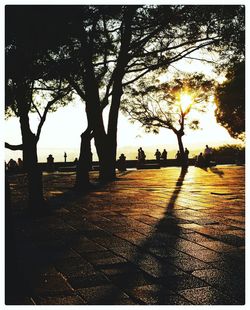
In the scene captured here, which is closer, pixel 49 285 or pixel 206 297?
pixel 206 297

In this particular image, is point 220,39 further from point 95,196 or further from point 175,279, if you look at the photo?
point 175,279

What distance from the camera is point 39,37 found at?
19.1ft

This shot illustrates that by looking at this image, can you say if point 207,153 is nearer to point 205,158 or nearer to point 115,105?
point 205,158

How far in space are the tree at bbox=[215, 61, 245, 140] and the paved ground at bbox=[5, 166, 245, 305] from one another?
93.8 feet

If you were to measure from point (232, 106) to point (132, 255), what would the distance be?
35836 millimetres

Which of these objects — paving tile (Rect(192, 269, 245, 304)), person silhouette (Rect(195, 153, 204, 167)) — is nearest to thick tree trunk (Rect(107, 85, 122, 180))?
person silhouette (Rect(195, 153, 204, 167))

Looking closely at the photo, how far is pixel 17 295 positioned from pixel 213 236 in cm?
334

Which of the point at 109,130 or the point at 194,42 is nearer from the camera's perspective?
the point at 194,42

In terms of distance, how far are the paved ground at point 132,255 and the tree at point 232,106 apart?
28586 mm

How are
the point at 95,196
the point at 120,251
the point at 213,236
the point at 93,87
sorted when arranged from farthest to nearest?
the point at 93,87 < the point at 95,196 < the point at 213,236 < the point at 120,251

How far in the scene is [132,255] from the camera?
15.1ft

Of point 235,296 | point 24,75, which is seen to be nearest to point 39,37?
point 24,75

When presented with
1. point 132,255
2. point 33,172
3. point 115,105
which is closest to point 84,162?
point 33,172

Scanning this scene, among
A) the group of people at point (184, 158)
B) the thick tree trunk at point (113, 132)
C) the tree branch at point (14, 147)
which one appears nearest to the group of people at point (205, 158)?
the group of people at point (184, 158)
